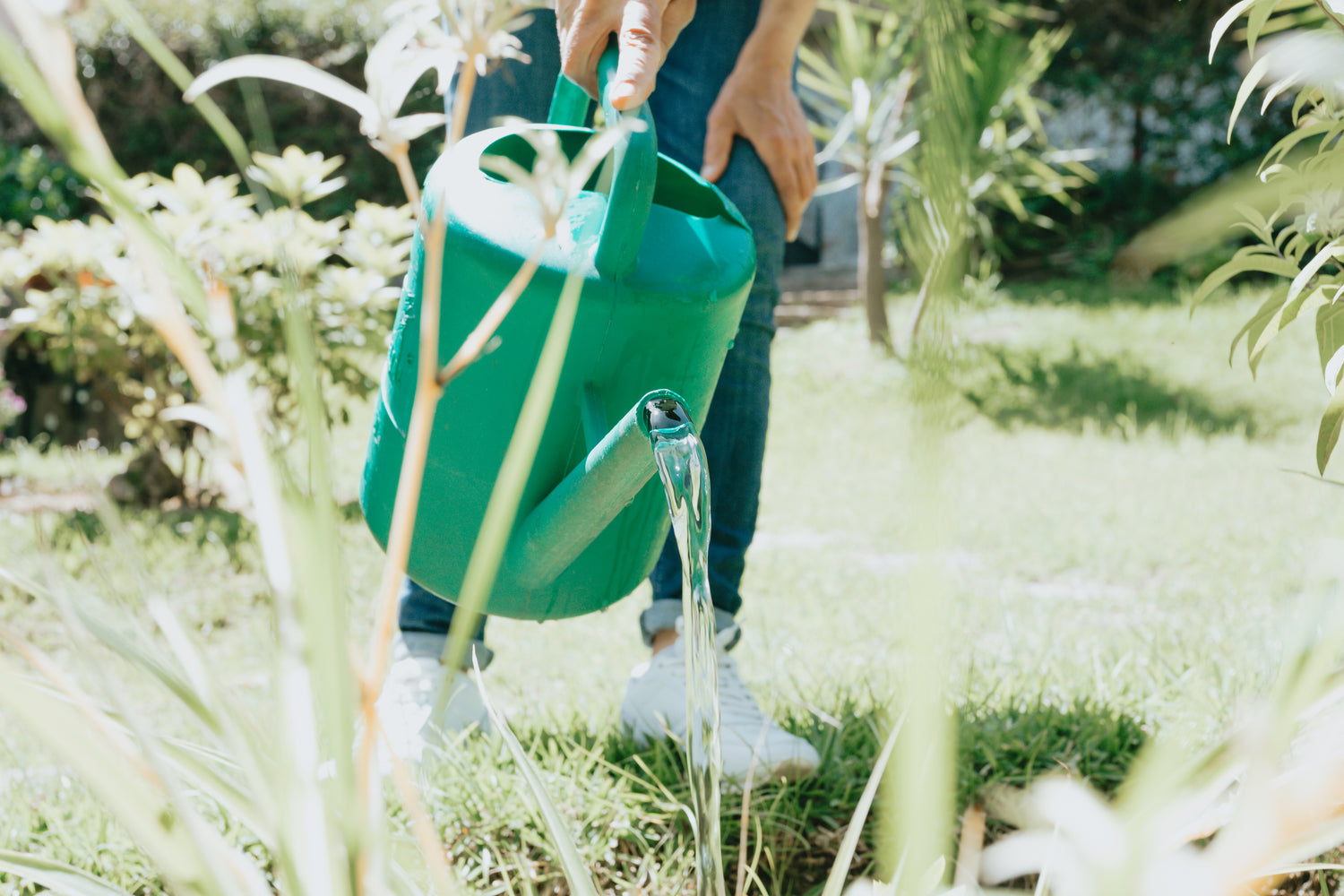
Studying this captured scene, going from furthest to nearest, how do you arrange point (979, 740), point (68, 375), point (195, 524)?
point (68, 375) → point (195, 524) → point (979, 740)

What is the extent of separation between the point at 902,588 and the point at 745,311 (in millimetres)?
1151

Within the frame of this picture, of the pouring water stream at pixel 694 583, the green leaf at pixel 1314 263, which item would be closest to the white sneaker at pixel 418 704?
the pouring water stream at pixel 694 583

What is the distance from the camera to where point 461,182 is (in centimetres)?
97

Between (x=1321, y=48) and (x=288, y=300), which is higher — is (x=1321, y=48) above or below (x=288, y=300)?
above

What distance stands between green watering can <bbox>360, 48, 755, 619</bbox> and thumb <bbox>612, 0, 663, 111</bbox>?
0.07ft

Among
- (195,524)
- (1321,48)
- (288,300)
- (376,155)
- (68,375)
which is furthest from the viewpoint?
(376,155)

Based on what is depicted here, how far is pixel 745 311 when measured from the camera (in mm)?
1467

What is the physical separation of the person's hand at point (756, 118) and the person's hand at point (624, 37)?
34cm

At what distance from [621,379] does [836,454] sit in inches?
132

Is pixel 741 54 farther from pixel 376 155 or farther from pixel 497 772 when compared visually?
pixel 376 155

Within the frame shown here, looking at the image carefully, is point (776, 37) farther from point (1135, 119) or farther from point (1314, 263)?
point (1135, 119)

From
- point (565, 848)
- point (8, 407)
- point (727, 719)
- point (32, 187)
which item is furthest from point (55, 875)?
point (32, 187)

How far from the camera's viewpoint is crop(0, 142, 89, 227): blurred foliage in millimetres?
5469

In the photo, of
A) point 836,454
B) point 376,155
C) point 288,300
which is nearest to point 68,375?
point 376,155
